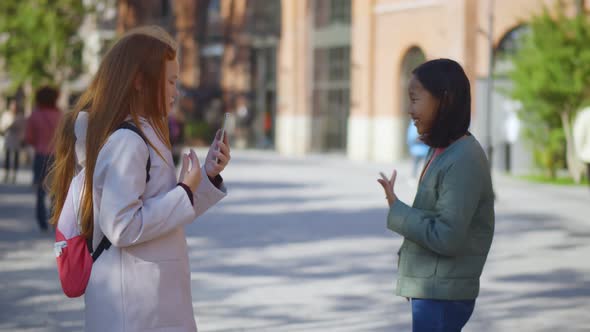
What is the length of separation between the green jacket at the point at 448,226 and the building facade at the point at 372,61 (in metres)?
24.3

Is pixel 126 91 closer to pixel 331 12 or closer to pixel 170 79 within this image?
pixel 170 79

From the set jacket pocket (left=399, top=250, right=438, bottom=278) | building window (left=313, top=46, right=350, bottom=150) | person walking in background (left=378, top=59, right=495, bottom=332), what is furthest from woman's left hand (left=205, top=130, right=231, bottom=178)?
building window (left=313, top=46, right=350, bottom=150)

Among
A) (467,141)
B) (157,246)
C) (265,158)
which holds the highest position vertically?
(467,141)

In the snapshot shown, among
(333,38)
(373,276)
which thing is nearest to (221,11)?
(333,38)

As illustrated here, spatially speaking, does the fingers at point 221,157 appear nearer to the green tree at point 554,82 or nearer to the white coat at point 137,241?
the white coat at point 137,241

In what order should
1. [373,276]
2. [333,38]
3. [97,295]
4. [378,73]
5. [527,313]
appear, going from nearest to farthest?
[97,295], [527,313], [373,276], [378,73], [333,38]

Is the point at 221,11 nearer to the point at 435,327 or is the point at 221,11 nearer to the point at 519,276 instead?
the point at 519,276

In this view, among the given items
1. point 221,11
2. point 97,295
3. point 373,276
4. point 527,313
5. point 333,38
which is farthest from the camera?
point 221,11

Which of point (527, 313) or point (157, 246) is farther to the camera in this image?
point (527, 313)

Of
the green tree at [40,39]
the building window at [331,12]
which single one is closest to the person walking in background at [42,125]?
the green tree at [40,39]

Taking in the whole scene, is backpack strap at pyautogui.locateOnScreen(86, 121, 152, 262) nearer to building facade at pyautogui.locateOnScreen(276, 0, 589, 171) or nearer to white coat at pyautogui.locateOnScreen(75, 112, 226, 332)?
white coat at pyautogui.locateOnScreen(75, 112, 226, 332)

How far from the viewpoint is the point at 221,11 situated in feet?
163

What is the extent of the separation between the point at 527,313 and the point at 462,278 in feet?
13.4

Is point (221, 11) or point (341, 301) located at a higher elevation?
point (221, 11)
